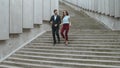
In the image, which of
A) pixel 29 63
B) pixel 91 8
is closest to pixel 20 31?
pixel 29 63

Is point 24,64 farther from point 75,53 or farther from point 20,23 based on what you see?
point 20,23

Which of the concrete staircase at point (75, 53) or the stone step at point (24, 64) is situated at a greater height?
the concrete staircase at point (75, 53)

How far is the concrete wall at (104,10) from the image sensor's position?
16328 mm

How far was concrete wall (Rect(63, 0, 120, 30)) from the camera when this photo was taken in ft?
53.6

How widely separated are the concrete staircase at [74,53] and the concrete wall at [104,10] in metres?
2.33

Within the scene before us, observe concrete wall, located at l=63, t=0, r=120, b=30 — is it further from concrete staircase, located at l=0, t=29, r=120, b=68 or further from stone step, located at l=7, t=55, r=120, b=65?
stone step, located at l=7, t=55, r=120, b=65

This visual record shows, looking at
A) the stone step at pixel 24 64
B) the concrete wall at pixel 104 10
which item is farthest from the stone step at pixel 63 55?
the concrete wall at pixel 104 10

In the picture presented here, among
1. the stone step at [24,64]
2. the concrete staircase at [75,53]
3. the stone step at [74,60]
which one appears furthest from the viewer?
the stone step at [24,64]

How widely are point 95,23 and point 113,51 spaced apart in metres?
8.19

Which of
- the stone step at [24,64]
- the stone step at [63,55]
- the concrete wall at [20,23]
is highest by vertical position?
the concrete wall at [20,23]

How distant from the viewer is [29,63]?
12500mm

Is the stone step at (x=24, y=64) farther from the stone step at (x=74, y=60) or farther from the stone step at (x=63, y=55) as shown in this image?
the stone step at (x=63, y=55)

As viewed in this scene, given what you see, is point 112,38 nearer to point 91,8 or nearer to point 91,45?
point 91,45

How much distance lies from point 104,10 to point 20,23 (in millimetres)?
6463
